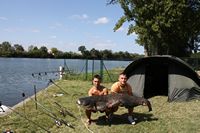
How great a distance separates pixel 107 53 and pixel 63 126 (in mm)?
98566

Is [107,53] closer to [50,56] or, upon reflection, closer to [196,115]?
[50,56]

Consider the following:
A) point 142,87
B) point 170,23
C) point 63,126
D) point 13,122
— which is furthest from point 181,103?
point 170,23

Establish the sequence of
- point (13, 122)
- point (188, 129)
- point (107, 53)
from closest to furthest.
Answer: point (188, 129) < point (13, 122) < point (107, 53)

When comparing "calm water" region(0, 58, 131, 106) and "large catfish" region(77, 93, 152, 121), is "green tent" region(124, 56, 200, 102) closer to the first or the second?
"large catfish" region(77, 93, 152, 121)

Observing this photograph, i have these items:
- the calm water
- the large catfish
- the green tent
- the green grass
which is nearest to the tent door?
the green tent

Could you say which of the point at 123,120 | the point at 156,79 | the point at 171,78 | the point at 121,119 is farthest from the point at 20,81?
the point at 123,120

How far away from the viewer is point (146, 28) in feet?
132

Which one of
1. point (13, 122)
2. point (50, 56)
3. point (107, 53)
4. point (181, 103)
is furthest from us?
point (50, 56)

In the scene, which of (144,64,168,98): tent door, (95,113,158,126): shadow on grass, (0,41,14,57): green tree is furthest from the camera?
(0,41,14,57): green tree

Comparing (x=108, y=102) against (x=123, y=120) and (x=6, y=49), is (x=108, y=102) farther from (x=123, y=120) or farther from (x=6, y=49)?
(x=6, y=49)

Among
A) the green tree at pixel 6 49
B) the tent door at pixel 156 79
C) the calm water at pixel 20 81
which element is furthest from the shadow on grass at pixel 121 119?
the green tree at pixel 6 49

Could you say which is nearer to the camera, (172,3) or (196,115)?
(196,115)

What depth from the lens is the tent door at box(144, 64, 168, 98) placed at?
1764 cm

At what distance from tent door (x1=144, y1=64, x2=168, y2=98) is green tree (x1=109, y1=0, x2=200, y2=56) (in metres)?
20.5
